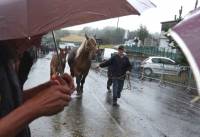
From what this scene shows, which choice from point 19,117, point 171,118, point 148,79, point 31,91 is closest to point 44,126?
point 171,118

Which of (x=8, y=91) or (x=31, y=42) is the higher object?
(x=31, y=42)

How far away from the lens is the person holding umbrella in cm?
275

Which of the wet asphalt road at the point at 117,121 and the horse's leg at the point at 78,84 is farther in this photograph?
the horse's leg at the point at 78,84

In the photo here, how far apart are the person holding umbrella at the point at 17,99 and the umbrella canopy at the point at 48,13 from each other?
0.22 meters

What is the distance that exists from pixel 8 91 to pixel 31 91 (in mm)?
573

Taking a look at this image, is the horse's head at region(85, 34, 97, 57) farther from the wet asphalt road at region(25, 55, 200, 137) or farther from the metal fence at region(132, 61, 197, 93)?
the metal fence at region(132, 61, 197, 93)

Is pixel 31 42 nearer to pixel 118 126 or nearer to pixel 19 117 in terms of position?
pixel 19 117

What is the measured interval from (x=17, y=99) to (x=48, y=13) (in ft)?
1.76

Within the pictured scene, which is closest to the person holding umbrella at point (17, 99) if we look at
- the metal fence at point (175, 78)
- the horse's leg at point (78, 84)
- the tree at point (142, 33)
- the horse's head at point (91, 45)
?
the horse's head at point (91, 45)

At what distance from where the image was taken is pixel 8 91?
115 inches

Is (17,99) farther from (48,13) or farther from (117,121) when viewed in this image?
(117,121)

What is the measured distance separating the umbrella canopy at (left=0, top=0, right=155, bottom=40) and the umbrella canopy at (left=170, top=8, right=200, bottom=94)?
0.51 m

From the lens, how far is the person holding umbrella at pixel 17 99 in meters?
2.75

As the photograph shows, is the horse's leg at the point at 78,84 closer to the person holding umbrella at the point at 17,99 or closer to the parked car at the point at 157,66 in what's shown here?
the person holding umbrella at the point at 17,99
